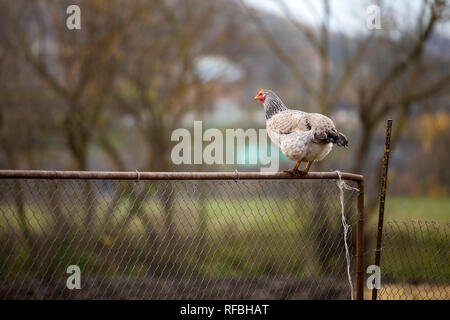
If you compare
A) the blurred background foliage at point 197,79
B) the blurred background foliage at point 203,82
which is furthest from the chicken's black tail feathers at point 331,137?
the blurred background foliage at point 197,79

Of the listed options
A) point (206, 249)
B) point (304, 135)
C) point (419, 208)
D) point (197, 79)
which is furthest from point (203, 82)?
point (304, 135)

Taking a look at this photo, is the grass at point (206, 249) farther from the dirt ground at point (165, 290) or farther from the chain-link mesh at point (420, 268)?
the dirt ground at point (165, 290)

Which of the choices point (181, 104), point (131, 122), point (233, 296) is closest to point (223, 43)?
point (181, 104)

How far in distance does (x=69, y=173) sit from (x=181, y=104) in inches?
300

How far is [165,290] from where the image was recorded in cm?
576

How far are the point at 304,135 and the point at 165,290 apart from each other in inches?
118

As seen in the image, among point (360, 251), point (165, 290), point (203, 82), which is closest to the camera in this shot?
point (360, 251)

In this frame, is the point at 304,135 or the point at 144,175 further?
the point at 304,135

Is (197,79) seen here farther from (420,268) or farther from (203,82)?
(420,268)

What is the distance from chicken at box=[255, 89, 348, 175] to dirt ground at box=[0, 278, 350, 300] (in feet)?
6.20

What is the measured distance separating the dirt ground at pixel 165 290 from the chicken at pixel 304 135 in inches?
74.4

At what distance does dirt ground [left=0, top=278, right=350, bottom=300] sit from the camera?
527cm
